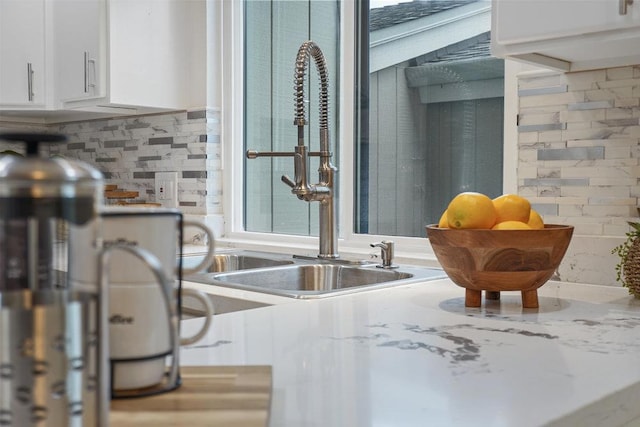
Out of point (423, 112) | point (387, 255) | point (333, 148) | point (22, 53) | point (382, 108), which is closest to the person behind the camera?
point (387, 255)

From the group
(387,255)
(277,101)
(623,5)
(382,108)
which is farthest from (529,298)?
(277,101)

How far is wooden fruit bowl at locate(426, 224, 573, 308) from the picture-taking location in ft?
4.65

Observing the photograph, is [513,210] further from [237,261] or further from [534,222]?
[237,261]

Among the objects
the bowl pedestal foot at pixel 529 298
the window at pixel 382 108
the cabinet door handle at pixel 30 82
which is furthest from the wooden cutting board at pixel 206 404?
the cabinet door handle at pixel 30 82

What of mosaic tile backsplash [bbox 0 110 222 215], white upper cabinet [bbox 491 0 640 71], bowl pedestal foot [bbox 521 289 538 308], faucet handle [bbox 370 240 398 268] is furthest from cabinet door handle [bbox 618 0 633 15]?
mosaic tile backsplash [bbox 0 110 222 215]

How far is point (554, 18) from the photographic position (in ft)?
5.12

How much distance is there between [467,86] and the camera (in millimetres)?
2316

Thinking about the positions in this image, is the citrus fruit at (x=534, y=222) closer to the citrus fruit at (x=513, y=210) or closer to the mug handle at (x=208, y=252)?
the citrus fruit at (x=513, y=210)

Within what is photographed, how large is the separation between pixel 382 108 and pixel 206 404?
1.94m

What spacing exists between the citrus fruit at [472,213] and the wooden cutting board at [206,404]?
729mm

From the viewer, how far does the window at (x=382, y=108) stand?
2.31 metres

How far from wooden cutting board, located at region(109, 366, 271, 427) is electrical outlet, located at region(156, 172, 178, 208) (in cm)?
237

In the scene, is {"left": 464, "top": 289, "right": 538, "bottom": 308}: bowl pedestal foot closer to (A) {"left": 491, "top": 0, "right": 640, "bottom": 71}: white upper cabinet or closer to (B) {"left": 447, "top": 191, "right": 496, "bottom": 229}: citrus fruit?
(B) {"left": 447, "top": 191, "right": 496, "bottom": 229}: citrus fruit

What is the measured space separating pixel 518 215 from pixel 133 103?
6.02 feet
